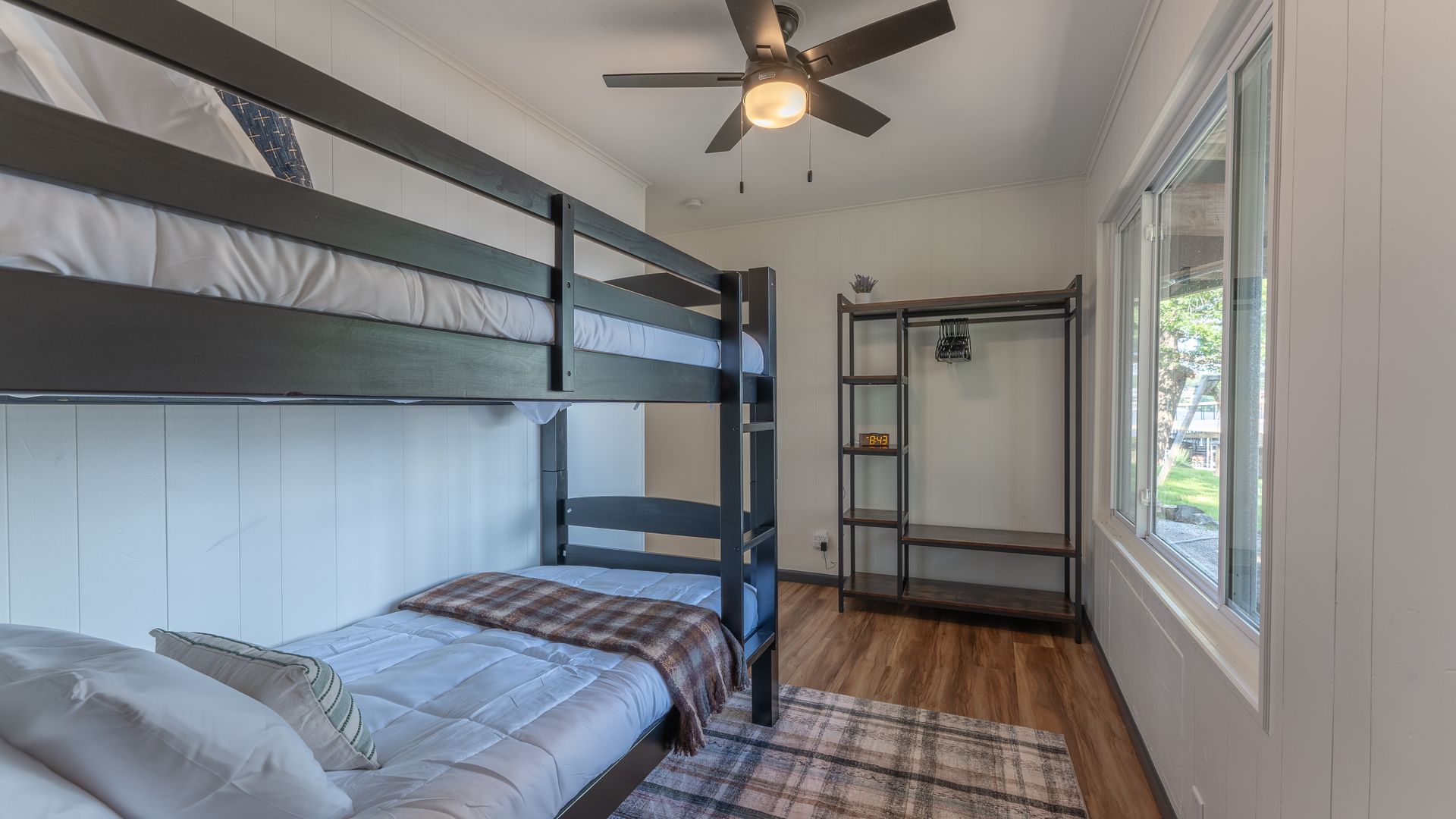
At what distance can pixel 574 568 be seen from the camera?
246cm

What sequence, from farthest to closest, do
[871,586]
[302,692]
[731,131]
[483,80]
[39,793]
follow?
[871,586] → [483,80] → [731,131] → [302,692] → [39,793]

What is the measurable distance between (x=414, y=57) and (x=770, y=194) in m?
2.05

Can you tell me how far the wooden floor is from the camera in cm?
200

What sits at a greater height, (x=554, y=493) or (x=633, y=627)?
(x=554, y=493)

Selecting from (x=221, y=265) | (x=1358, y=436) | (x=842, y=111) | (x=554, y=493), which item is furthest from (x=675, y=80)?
(x=1358, y=436)

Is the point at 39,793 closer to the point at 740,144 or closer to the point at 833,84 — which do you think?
the point at 833,84

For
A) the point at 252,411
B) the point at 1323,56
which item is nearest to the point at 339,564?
the point at 252,411

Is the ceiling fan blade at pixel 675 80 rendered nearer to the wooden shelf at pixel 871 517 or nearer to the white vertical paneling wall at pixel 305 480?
the white vertical paneling wall at pixel 305 480

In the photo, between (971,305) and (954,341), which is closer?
(971,305)

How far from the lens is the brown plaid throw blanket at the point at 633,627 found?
5.29ft

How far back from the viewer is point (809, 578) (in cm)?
405

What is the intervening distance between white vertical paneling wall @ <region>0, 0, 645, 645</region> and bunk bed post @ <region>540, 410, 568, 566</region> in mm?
55

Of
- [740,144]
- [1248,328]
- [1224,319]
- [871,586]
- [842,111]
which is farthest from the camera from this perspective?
[871,586]

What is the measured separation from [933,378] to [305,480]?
3183mm
